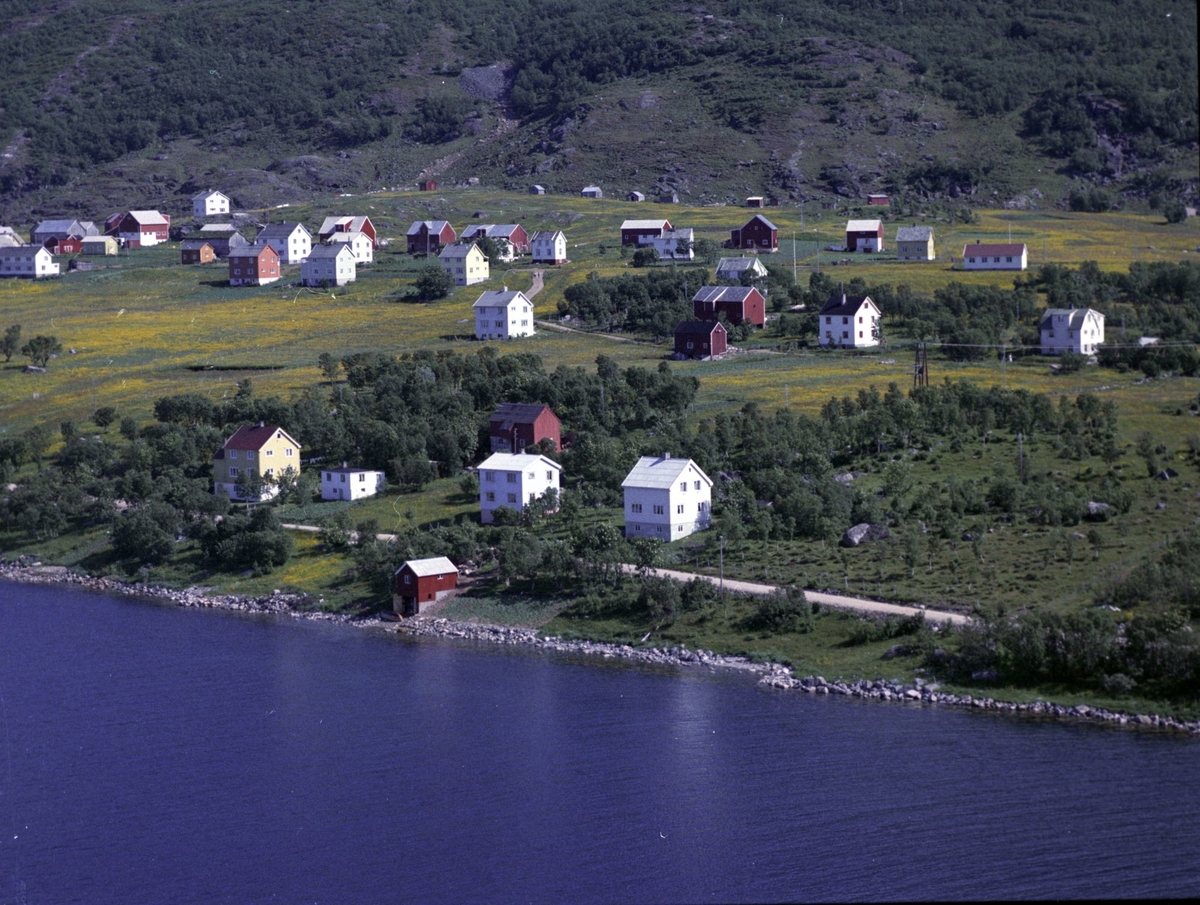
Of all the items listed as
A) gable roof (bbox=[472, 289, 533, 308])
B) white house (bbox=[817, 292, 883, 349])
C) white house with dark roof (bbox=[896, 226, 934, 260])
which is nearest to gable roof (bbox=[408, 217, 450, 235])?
gable roof (bbox=[472, 289, 533, 308])

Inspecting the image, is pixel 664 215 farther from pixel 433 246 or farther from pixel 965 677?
pixel 965 677

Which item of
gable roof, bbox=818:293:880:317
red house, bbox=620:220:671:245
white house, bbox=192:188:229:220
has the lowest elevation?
gable roof, bbox=818:293:880:317

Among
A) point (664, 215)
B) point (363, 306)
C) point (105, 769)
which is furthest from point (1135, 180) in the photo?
Result: point (105, 769)

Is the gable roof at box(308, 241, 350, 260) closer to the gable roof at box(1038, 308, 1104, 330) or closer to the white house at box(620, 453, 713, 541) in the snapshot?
the gable roof at box(1038, 308, 1104, 330)

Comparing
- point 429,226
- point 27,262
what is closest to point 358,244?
point 429,226

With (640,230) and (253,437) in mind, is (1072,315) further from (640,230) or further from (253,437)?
(640,230)

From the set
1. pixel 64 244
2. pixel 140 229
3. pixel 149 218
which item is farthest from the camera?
pixel 149 218
